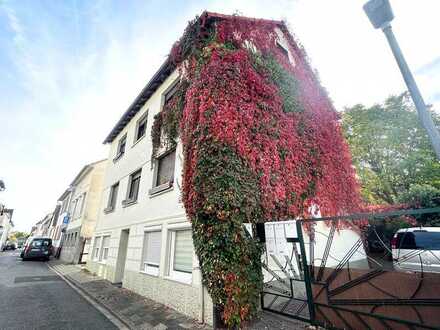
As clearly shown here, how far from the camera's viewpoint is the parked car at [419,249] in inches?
267

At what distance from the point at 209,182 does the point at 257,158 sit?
58.9 inches

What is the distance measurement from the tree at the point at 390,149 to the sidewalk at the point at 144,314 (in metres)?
15.0

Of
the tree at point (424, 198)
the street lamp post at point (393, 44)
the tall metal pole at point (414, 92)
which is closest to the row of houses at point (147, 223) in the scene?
the tall metal pole at point (414, 92)

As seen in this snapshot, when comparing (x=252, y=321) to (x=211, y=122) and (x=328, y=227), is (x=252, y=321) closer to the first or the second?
(x=211, y=122)

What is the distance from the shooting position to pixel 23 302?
6570mm

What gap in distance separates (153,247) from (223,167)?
14.8 ft

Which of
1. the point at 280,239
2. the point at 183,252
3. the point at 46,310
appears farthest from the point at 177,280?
the point at 46,310

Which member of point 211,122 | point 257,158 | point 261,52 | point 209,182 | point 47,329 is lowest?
point 47,329

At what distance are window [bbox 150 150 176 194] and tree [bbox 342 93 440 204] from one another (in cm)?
1509

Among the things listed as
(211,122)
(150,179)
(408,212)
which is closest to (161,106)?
(150,179)

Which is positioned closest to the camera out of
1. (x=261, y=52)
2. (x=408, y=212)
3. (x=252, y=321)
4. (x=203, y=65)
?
(x=408, y=212)

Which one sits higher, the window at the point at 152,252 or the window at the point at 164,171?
the window at the point at 164,171

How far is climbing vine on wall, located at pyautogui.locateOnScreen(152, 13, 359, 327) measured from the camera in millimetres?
4484

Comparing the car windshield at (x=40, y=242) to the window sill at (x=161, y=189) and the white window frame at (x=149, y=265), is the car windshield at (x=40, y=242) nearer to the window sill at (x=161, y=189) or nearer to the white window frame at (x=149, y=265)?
the white window frame at (x=149, y=265)
